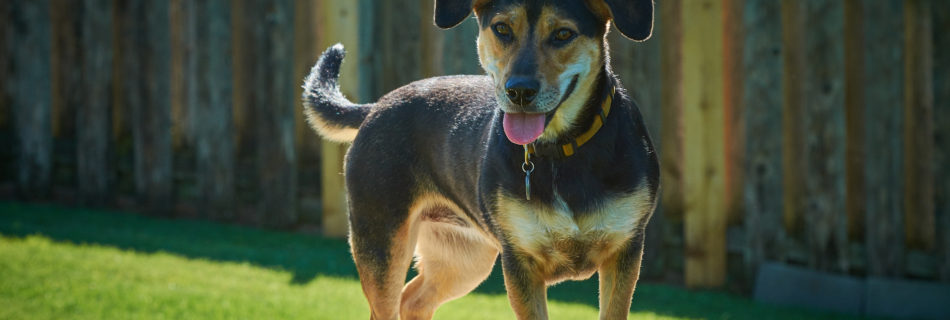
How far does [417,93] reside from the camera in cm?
500

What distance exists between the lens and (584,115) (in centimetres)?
402

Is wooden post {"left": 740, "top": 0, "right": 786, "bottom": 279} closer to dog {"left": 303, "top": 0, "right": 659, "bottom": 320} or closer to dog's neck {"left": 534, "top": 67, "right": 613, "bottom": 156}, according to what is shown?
dog {"left": 303, "top": 0, "right": 659, "bottom": 320}

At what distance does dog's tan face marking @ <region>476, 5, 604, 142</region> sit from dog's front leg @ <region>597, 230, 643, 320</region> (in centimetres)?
54

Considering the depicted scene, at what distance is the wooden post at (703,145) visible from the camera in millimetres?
7215

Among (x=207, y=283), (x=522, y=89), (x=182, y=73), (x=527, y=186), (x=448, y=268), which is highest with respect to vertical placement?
(x=522, y=89)

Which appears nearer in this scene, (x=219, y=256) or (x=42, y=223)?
(x=219, y=256)

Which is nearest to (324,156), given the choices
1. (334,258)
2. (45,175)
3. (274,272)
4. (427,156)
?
(334,258)

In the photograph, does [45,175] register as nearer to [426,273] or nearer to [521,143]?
[426,273]

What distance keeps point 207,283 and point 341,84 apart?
242 centimetres

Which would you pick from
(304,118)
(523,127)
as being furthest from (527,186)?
(304,118)

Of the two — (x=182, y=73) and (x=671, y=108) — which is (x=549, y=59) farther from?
(x=182, y=73)

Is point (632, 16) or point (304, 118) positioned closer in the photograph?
point (632, 16)

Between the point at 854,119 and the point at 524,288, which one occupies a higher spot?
the point at 854,119

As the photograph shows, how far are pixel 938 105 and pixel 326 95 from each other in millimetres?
3818
